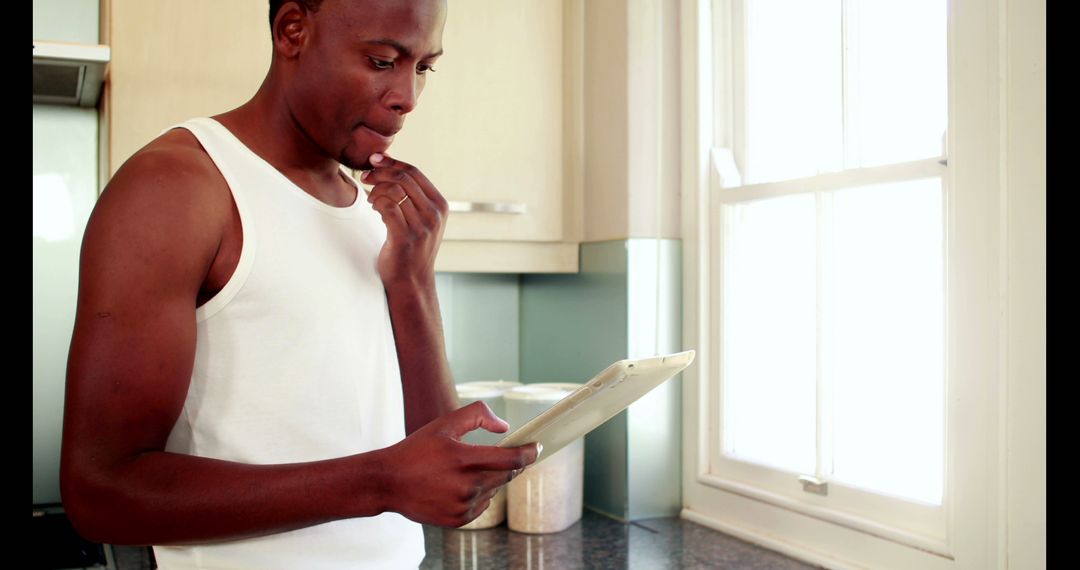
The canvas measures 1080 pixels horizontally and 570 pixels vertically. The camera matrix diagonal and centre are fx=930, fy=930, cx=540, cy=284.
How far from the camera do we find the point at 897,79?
123 cm

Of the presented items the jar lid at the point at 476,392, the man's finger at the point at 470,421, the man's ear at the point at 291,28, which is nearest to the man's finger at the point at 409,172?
the man's ear at the point at 291,28

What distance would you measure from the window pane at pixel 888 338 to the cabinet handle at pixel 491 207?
1.84 feet

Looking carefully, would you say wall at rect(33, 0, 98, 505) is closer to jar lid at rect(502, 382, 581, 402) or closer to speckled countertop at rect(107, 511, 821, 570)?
speckled countertop at rect(107, 511, 821, 570)

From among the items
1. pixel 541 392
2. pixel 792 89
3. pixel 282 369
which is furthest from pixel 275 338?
pixel 792 89

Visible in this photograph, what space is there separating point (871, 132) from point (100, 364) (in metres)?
1.04

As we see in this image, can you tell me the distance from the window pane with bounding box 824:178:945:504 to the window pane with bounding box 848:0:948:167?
6 centimetres

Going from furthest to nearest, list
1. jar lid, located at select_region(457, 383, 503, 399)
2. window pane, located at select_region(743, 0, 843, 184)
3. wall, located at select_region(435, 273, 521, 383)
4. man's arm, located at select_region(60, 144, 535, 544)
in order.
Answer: wall, located at select_region(435, 273, 521, 383) < jar lid, located at select_region(457, 383, 503, 399) < window pane, located at select_region(743, 0, 843, 184) < man's arm, located at select_region(60, 144, 535, 544)

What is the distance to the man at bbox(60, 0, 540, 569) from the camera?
2.01ft

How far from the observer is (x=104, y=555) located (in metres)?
1.38

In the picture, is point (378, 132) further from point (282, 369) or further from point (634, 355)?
point (634, 355)

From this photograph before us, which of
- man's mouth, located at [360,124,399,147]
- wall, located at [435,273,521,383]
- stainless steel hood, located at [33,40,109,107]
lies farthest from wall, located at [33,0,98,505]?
man's mouth, located at [360,124,399,147]

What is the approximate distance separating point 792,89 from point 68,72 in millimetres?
1084

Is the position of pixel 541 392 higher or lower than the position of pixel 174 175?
lower
